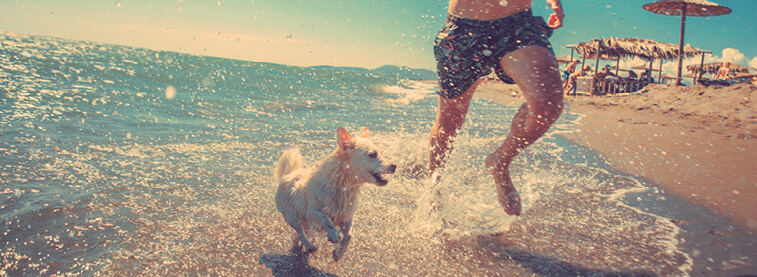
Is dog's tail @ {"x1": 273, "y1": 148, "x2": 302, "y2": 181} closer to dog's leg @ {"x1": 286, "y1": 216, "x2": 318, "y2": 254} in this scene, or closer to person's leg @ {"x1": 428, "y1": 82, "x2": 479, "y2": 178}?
dog's leg @ {"x1": 286, "y1": 216, "x2": 318, "y2": 254}

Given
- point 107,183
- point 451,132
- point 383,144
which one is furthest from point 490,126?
point 107,183

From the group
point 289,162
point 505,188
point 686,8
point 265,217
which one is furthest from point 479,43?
point 686,8

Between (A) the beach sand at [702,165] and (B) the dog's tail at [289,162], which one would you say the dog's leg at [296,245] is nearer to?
(B) the dog's tail at [289,162]

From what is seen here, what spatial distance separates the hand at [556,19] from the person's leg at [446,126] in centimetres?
68

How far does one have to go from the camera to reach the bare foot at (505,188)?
2525 mm

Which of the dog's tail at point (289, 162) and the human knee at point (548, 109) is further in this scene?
the dog's tail at point (289, 162)

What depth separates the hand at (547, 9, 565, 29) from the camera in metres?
2.68

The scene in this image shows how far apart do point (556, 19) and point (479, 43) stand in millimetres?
585

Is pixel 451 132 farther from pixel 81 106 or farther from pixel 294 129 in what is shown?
pixel 81 106

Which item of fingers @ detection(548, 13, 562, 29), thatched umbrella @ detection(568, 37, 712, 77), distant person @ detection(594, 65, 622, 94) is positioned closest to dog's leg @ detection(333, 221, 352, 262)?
fingers @ detection(548, 13, 562, 29)

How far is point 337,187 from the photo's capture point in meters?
2.26

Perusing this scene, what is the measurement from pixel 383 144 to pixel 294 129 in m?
1.95

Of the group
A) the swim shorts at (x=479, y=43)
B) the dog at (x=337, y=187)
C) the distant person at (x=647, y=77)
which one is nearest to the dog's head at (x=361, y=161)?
the dog at (x=337, y=187)

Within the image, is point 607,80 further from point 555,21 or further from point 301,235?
point 301,235
